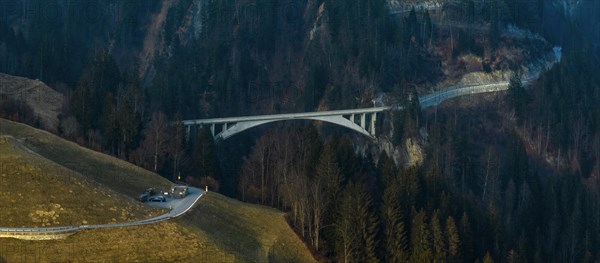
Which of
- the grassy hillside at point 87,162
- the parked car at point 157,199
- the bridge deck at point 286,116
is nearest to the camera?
the parked car at point 157,199

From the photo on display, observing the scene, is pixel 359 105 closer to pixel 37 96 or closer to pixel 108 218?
pixel 37 96

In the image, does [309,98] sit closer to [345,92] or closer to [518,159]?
[345,92]

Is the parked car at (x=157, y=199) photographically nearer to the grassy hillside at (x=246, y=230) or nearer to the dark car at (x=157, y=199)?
A: the dark car at (x=157, y=199)

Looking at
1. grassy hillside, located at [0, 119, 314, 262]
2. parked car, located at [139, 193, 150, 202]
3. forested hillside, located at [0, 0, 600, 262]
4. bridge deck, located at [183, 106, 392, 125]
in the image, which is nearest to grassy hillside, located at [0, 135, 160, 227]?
grassy hillside, located at [0, 119, 314, 262]

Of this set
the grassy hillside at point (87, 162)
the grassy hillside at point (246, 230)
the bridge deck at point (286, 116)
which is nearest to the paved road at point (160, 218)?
the grassy hillside at point (246, 230)

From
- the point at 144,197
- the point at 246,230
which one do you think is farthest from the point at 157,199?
the point at 246,230

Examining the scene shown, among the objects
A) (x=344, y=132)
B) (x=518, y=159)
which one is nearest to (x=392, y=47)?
(x=344, y=132)

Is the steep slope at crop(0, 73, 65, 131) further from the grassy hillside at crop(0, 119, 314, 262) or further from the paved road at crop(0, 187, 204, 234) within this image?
the paved road at crop(0, 187, 204, 234)
